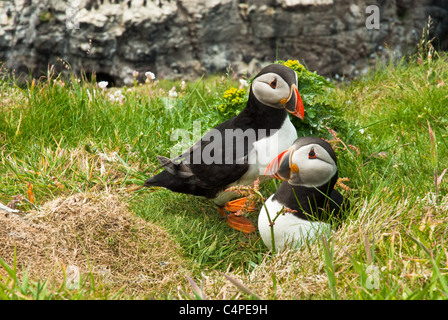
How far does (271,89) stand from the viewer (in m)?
3.34

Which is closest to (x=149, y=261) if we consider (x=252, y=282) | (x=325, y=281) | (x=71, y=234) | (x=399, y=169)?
(x=71, y=234)

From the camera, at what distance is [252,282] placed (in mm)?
2779

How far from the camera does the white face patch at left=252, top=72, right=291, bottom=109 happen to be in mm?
3309

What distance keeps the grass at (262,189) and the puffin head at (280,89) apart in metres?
0.50

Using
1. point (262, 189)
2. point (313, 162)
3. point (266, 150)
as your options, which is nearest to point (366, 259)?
point (313, 162)

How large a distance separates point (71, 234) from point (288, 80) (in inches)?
68.4

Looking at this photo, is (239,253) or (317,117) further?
(317,117)

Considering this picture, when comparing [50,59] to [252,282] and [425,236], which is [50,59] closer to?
[252,282]

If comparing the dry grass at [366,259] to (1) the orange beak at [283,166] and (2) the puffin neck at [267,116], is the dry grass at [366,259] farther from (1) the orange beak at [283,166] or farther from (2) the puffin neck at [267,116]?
(2) the puffin neck at [267,116]

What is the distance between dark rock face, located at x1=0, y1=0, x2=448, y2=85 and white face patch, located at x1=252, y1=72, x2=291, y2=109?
3.47 metres

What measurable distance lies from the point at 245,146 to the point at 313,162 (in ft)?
1.94

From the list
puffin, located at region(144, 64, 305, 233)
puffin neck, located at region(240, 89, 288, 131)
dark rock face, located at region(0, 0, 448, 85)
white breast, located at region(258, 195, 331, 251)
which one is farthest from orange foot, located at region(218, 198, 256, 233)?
dark rock face, located at region(0, 0, 448, 85)

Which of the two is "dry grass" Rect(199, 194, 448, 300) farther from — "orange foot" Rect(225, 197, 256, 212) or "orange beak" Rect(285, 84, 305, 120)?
"orange beak" Rect(285, 84, 305, 120)

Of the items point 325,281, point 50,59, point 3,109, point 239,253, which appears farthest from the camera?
point 50,59
